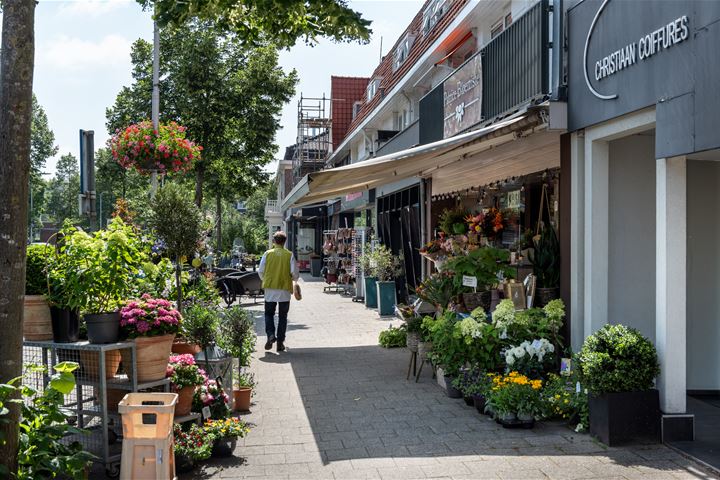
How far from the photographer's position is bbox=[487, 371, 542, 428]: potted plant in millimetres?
5945

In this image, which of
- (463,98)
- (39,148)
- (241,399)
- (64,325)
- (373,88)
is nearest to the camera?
(64,325)

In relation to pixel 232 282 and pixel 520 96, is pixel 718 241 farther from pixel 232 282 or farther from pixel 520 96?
pixel 232 282

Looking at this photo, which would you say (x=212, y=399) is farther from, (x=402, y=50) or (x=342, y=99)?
(x=342, y=99)

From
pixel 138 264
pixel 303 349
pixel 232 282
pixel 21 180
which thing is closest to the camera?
pixel 21 180

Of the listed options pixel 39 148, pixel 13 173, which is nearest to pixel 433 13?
pixel 13 173

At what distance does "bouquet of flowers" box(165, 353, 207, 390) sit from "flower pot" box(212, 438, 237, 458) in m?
0.54

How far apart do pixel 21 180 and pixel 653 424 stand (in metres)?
4.89

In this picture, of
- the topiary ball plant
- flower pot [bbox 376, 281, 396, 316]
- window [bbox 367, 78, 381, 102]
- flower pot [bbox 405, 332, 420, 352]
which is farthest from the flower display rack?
window [bbox 367, 78, 381, 102]

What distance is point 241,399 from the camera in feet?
22.5

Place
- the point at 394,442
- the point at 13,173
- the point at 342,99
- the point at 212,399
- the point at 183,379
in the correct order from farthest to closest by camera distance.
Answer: the point at 342,99 < the point at 212,399 < the point at 394,442 < the point at 183,379 < the point at 13,173

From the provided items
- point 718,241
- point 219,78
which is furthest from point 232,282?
point 718,241

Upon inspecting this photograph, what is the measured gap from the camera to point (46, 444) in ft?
13.3

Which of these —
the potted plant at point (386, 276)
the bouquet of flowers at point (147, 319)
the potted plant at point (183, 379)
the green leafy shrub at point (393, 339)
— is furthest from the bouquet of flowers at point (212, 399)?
the potted plant at point (386, 276)

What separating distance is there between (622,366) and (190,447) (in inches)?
132
